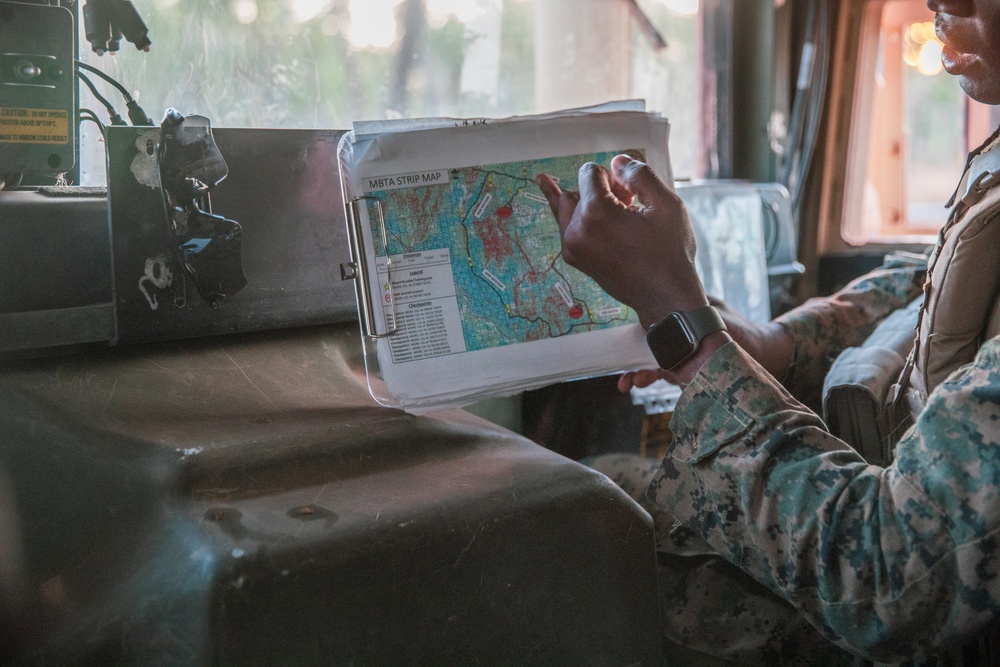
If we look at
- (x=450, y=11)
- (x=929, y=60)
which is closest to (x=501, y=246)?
(x=450, y=11)

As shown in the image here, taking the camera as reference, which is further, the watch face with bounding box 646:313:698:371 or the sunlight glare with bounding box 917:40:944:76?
the sunlight glare with bounding box 917:40:944:76

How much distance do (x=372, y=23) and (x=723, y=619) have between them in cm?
101

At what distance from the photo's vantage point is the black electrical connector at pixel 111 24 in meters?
0.98

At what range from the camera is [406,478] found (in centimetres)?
80

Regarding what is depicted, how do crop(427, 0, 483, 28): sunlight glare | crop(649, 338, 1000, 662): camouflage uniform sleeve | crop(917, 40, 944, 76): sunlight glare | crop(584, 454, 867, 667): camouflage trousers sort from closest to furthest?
crop(649, 338, 1000, 662): camouflage uniform sleeve < crop(584, 454, 867, 667): camouflage trousers < crop(427, 0, 483, 28): sunlight glare < crop(917, 40, 944, 76): sunlight glare

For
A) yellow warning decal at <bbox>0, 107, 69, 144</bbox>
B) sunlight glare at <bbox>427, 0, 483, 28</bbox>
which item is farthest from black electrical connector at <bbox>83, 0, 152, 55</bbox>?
sunlight glare at <bbox>427, 0, 483, 28</bbox>

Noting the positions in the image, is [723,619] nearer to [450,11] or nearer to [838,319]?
[838,319]

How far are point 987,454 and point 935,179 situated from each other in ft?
7.32

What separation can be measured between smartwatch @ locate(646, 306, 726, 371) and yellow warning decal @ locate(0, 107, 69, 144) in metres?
0.63

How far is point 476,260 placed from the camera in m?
0.96

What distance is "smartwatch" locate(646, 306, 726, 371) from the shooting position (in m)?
0.83

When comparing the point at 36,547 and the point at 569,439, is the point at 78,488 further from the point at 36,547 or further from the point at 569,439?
the point at 569,439

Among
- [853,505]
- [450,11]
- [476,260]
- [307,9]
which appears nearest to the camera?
[853,505]

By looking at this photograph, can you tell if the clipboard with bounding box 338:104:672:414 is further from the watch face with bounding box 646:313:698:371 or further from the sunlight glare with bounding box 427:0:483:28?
the sunlight glare with bounding box 427:0:483:28
